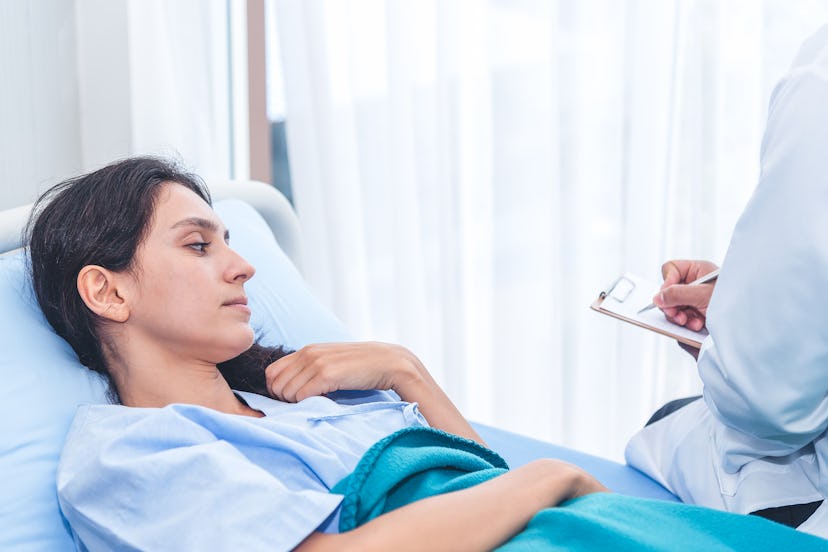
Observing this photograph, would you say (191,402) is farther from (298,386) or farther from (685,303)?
(685,303)

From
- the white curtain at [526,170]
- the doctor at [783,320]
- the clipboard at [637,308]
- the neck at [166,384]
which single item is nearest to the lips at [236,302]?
the neck at [166,384]

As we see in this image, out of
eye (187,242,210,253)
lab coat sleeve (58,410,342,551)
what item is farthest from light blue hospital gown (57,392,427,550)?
eye (187,242,210,253)

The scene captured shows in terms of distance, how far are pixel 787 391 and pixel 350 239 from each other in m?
1.45

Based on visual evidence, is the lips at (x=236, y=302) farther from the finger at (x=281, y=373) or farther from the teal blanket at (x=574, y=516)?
the teal blanket at (x=574, y=516)

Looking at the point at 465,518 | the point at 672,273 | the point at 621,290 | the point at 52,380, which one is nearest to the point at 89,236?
the point at 52,380

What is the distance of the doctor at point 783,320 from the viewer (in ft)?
3.59

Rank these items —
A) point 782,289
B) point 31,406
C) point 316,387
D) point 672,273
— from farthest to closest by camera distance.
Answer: point 672,273
point 316,387
point 31,406
point 782,289

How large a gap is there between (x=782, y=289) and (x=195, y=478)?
0.72 m

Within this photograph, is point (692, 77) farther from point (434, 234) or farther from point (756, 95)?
point (434, 234)

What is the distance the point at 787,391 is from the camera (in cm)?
113

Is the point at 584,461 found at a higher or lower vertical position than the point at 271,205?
lower

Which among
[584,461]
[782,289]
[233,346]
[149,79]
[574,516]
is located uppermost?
[149,79]

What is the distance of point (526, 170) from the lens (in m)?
2.19

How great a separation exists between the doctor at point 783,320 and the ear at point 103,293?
79 cm
